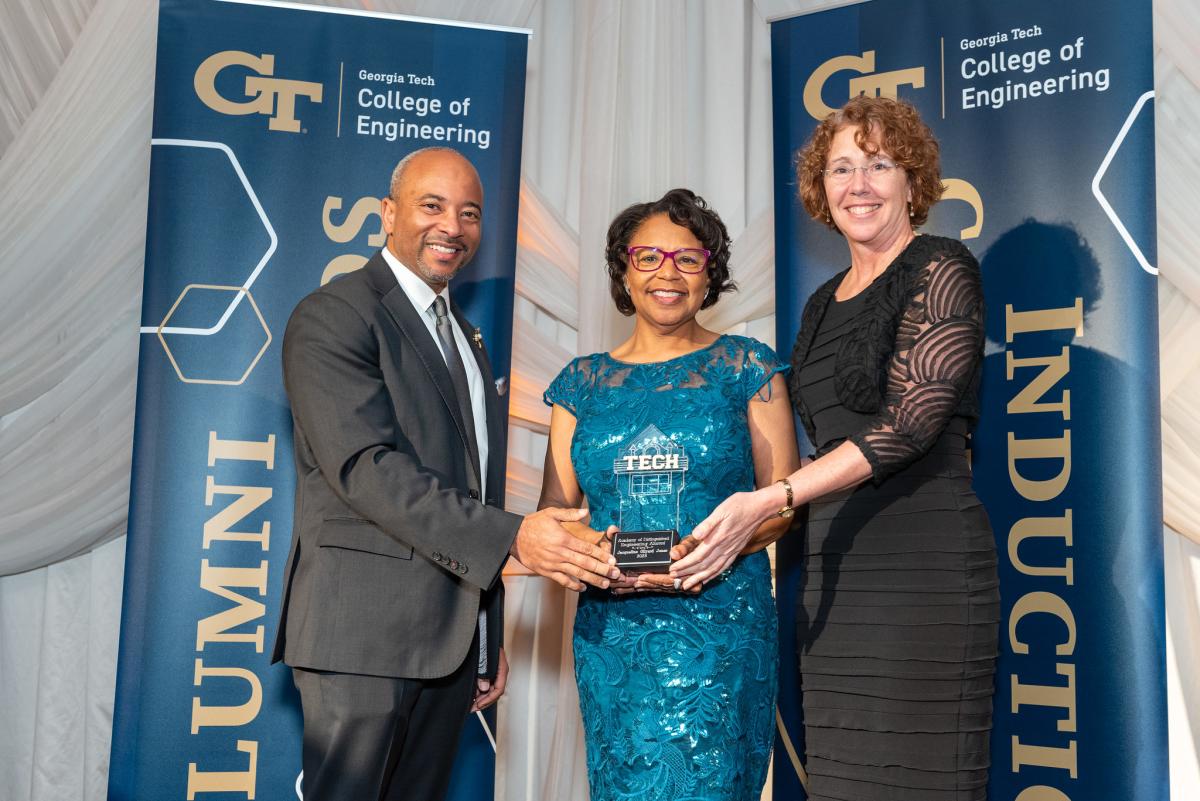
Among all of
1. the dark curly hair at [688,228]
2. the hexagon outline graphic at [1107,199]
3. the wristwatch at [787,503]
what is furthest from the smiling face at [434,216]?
the hexagon outline graphic at [1107,199]

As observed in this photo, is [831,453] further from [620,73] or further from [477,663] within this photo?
[620,73]

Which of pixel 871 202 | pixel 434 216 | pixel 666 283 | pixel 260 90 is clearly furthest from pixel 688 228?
pixel 260 90

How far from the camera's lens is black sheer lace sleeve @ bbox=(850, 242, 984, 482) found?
91.5 inches

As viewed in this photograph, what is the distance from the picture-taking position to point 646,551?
244cm

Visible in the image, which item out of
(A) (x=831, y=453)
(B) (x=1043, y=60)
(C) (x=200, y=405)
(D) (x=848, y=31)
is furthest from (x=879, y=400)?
(C) (x=200, y=405)

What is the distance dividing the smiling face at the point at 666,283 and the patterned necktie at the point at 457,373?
0.50m

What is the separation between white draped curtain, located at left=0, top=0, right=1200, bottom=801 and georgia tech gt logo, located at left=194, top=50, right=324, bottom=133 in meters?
0.54

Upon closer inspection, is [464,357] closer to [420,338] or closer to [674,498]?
[420,338]

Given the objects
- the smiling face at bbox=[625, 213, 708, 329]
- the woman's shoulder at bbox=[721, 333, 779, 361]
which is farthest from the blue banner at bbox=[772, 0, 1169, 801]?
the smiling face at bbox=[625, 213, 708, 329]

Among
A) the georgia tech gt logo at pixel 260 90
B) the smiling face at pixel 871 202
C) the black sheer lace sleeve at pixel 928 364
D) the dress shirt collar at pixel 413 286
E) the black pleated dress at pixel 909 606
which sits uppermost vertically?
the georgia tech gt logo at pixel 260 90

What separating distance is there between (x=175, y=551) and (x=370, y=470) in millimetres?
1465

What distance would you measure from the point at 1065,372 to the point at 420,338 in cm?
192

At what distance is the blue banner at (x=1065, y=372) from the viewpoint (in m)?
3.21

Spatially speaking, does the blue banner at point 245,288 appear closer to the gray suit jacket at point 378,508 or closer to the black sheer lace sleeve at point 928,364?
the gray suit jacket at point 378,508
